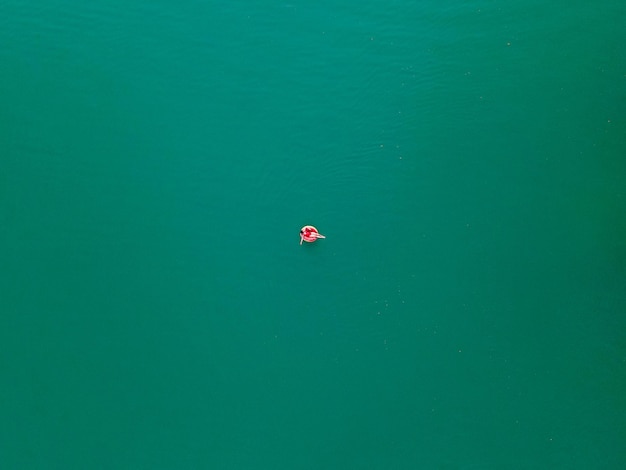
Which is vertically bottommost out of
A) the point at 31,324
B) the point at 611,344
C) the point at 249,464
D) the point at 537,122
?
the point at 249,464

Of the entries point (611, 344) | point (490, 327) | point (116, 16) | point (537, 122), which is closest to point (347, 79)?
point (537, 122)

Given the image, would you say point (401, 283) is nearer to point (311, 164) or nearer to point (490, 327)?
point (490, 327)

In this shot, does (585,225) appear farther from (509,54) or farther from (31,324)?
(31,324)

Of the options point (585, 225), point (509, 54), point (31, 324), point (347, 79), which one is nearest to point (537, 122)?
point (509, 54)

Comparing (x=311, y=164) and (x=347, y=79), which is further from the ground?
(x=347, y=79)

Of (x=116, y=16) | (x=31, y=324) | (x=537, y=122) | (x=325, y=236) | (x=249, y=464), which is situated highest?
(x=116, y=16)

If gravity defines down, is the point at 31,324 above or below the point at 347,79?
below
